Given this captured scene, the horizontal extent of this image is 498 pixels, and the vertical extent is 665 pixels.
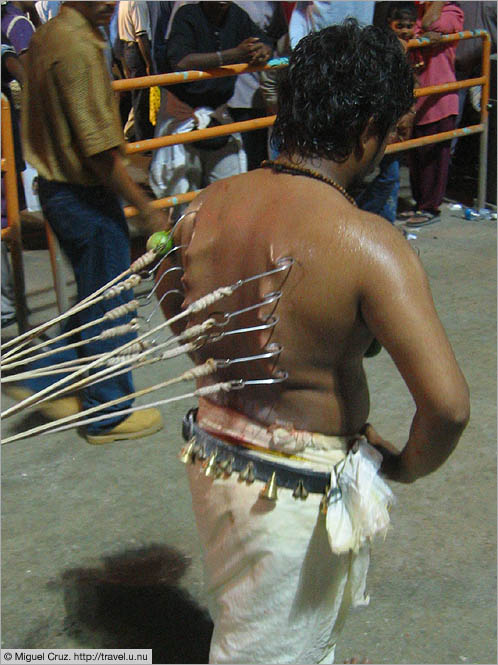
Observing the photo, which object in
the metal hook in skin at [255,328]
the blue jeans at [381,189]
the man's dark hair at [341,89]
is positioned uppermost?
the man's dark hair at [341,89]

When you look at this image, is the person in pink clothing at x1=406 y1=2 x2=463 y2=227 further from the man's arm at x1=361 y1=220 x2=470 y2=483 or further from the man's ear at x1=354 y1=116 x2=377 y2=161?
the man's arm at x1=361 y1=220 x2=470 y2=483

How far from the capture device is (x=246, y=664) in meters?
1.75

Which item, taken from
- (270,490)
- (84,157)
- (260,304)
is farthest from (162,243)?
(84,157)

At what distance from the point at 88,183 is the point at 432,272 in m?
2.79

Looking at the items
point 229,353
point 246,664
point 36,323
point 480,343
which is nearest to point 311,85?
point 229,353

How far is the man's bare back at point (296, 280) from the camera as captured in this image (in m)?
1.51

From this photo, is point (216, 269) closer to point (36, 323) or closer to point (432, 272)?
point (36, 323)

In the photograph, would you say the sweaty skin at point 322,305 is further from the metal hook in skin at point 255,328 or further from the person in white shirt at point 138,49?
the person in white shirt at point 138,49

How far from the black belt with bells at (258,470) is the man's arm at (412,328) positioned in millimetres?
277

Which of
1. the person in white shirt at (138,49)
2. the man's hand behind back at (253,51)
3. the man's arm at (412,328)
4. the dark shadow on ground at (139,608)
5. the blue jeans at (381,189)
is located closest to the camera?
the man's arm at (412,328)

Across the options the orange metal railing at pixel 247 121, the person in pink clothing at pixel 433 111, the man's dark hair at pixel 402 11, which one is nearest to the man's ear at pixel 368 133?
the orange metal railing at pixel 247 121

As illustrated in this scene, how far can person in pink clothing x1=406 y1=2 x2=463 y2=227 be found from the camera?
20.0ft

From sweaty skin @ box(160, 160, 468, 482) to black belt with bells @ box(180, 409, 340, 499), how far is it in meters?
0.08

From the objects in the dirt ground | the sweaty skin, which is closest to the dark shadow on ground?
the dirt ground
